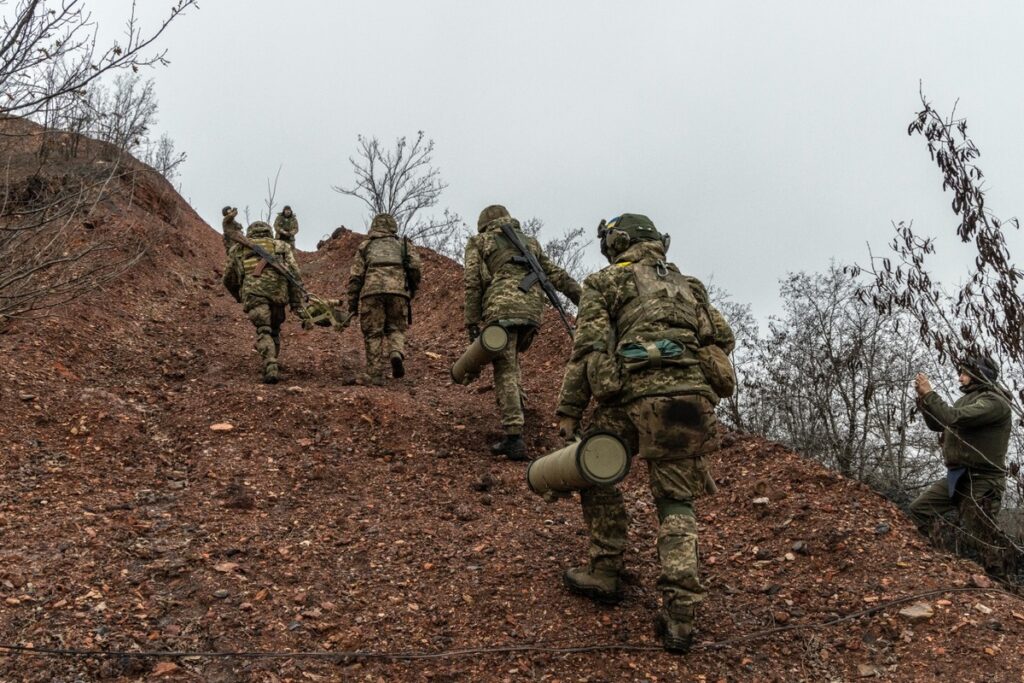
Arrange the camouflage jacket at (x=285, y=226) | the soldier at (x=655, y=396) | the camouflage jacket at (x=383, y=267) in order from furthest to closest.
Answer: the camouflage jacket at (x=285, y=226) < the camouflage jacket at (x=383, y=267) < the soldier at (x=655, y=396)

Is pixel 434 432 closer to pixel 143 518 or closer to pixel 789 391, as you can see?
pixel 143 518

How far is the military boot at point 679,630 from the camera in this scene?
4121 mm

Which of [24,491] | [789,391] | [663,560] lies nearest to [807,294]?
[789,391]

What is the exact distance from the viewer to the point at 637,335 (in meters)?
4.43

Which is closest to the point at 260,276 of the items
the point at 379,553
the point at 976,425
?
the point at 379,553

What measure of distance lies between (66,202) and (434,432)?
13.0 ft

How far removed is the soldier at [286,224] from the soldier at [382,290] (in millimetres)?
3426

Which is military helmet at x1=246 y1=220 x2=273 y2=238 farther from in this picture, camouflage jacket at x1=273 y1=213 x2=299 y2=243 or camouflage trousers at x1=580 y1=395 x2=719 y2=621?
camouflage trousers at x1=580 y1=395 x2=719 y2=621

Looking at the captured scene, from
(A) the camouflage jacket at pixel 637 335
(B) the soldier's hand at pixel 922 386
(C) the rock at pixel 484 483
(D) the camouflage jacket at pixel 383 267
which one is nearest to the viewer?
(A) the camouflage jacket at pixel 637 335

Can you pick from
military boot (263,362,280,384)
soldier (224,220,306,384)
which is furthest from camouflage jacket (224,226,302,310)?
military boot (263,362,280,384)

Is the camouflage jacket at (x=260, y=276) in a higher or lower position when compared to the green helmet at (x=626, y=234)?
higher

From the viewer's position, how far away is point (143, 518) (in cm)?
538

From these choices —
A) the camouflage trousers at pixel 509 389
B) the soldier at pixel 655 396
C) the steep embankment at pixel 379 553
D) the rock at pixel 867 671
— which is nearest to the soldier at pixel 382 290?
the steep embankment at pixel 379 553

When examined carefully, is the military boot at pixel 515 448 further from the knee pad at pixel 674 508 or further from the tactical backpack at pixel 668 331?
the knee pad at pixel 674 508
